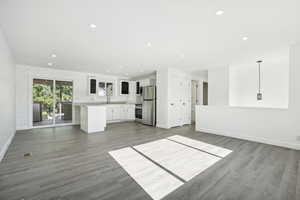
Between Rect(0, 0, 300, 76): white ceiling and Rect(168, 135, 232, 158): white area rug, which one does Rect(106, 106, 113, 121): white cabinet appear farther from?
Rect(168, 135, 232, 158): white area rug

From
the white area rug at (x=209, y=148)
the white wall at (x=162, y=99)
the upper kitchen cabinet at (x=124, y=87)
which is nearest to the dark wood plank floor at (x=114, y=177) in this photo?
the white area rug at (x=209, y=148)

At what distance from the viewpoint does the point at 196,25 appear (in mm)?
2334

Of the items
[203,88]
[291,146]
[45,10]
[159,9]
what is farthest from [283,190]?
[203,88]

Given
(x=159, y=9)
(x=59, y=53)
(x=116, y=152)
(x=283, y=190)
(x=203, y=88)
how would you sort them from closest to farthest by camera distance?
(x=283, y=190) → (x=159, y=9) → (x=116, y=152) → (x=59, y=53) → (x=203, y=88)

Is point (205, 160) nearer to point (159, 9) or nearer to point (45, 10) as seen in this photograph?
point (159, 9)

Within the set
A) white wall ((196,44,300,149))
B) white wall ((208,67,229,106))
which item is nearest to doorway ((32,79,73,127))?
white wall ((196,44,300,149))

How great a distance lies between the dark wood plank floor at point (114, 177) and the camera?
1.67 meters

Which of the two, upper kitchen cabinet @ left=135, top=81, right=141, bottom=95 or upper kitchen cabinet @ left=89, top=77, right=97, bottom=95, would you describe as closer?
upper kitchen cabinet @ left=89, top=77, right=97, bottom=95

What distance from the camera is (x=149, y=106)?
6.35 m

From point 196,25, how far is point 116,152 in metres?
3.03

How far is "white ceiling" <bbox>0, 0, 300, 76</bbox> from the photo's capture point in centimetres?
184

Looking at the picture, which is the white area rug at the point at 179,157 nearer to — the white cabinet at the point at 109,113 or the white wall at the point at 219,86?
the white wall at the point at 219,86

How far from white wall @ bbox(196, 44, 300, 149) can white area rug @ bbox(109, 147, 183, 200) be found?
10.5 ft

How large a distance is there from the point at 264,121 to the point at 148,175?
3652mm
